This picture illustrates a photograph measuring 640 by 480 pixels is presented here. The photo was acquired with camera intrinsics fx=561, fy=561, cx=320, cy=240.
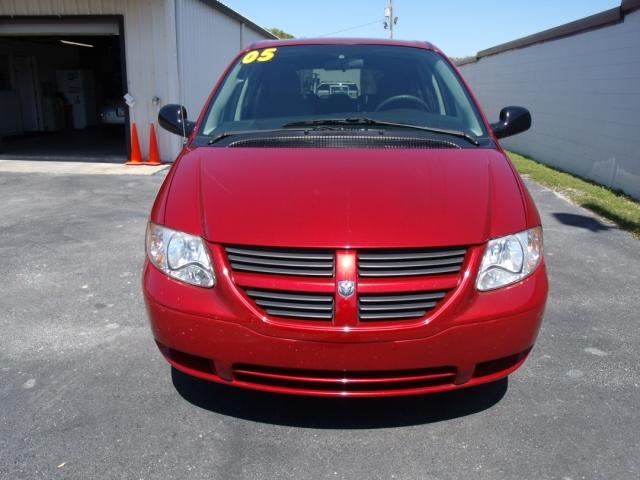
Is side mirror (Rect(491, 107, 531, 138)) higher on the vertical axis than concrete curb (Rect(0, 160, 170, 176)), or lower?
higher

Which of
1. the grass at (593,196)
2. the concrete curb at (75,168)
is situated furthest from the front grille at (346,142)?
the concrete curb at (75,168)

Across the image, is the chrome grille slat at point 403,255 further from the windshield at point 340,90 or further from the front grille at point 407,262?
the windshield at point 340,90

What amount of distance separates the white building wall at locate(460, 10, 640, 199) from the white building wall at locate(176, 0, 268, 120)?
24.9ft

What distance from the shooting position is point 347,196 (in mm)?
2533

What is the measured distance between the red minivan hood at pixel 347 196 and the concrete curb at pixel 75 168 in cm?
798

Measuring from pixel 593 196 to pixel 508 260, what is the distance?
271 inches

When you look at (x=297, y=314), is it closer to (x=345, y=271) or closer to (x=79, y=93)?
(x=345, y=271)

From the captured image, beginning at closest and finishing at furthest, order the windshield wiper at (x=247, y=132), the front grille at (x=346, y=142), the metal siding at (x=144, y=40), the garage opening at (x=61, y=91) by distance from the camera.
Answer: the front grille at (x=346, y=142) → the windshield wiper at (x=247, y=132) → the metal siding at (x=144, y=40) → the garage opening at (x=61, y=91)

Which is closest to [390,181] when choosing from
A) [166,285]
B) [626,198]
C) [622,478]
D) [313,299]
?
[313,299]

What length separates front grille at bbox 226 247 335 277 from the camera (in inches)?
90.5

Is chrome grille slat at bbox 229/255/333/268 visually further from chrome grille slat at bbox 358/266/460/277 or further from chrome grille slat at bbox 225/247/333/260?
chrome grille slat at bbox 358/266/460/277

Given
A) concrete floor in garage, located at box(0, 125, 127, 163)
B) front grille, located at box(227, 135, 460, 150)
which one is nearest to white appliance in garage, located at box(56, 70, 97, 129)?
concrete floor in garage, located at box(0, 125, 127, 163)

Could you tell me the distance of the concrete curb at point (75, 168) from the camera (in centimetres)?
1044

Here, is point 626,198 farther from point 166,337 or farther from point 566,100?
point 166,337
